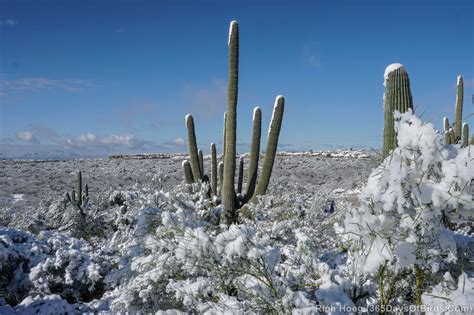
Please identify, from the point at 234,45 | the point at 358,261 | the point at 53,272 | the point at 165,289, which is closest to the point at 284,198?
the point at 234,45

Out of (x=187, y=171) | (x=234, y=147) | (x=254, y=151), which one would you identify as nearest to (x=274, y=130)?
(x=254, y=151)

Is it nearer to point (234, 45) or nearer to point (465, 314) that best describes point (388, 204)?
point (465, 314)

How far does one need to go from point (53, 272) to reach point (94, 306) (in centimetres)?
151

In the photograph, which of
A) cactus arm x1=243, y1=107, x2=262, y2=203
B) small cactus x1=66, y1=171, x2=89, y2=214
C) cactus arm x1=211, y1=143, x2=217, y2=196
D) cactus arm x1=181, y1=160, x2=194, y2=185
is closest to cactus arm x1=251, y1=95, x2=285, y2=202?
cactus arm x1=243, y1=107, x2=262, y2=203

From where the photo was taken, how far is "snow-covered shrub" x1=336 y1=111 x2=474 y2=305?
1606 millimetres

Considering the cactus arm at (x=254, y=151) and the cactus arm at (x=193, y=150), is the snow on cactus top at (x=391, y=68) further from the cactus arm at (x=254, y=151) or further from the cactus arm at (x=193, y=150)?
the cactus arm at (x=193, y=150)

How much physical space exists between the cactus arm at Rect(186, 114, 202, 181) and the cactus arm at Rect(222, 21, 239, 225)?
1.64 m

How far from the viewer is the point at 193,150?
9367 millimetres

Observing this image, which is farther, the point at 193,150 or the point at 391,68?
the point at 193,150

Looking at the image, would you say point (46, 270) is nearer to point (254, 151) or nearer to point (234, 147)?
point (234, 147)

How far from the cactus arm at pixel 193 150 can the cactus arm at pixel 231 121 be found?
164 cm

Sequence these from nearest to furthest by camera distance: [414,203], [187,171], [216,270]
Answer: [414,203] → [216,270] → [187,171]

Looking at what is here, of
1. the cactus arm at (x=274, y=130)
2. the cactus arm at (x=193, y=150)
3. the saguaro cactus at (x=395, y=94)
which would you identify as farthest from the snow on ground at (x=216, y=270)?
the cactus arm at (x=193, y=150)

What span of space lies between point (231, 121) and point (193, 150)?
88.2 inches
